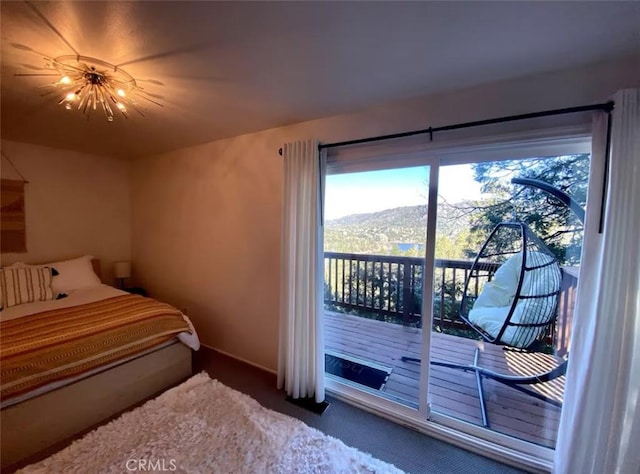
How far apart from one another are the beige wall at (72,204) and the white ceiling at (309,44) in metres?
1.49

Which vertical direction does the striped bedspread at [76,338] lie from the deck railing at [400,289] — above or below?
below

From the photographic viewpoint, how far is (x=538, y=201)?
161cm

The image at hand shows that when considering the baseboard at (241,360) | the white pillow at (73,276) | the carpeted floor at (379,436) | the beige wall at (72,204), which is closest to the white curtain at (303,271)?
the carpeted floor at (379,436)

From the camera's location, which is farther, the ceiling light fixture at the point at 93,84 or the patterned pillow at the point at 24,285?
the patterned pillow at the point at 24,285

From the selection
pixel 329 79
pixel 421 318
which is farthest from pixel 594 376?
pixel 329 79

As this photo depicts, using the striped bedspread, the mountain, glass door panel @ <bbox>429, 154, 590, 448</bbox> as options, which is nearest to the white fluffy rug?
the striped bedspread

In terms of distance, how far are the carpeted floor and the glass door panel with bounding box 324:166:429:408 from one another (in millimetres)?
221

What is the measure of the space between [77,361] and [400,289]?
7.82ft

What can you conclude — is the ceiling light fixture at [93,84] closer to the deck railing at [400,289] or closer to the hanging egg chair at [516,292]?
the deck railing at [400,289]

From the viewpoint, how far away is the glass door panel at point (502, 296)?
158 cm

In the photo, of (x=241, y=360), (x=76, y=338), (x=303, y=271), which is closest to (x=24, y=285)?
(x=76, y=338)

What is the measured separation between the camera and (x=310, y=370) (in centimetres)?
212

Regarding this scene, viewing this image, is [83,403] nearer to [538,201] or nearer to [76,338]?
[76,338]

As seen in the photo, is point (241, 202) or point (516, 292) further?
point (241, 202)
